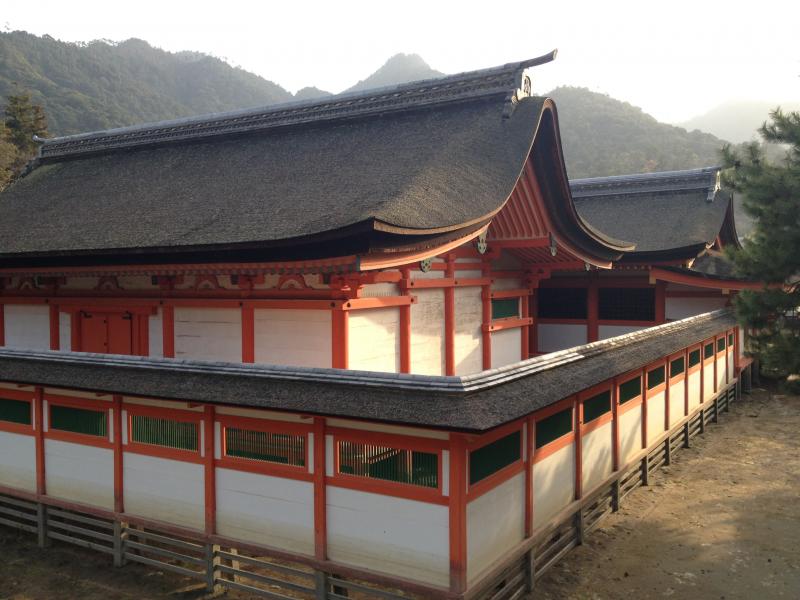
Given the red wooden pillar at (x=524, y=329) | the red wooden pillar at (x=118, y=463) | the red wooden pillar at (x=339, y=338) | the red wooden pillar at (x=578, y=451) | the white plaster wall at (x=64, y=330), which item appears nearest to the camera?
the red wooden pillar at (x=118, y=463)

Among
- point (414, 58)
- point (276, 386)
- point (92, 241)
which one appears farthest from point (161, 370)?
point (414, 58)

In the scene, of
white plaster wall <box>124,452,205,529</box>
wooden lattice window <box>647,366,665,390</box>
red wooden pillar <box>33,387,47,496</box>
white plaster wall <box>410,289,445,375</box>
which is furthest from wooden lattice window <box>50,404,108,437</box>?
wooden lattice window <box>647,366,665,390</box>

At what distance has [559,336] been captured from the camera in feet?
72.2

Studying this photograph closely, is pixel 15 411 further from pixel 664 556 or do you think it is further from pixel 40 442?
pixel 664 556

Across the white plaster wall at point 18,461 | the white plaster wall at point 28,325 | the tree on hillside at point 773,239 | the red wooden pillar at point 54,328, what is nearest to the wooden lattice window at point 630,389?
the tree on hillside at point 773,239

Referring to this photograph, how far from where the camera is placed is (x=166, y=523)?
10.0 metres

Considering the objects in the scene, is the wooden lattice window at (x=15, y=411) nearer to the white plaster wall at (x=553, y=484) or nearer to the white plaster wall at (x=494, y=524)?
the white plaster wall at (x=494, y=524)

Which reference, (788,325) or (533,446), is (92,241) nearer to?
(533,446)

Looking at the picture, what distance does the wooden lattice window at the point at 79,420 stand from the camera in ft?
35.3

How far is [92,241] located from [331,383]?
705 centimetres

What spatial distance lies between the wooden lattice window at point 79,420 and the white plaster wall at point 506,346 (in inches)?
325

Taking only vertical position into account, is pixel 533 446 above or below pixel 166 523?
above

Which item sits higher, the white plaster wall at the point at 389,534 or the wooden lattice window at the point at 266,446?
the wooden lattice window at the point at 266,446

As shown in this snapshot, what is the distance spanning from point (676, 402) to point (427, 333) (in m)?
6.92
